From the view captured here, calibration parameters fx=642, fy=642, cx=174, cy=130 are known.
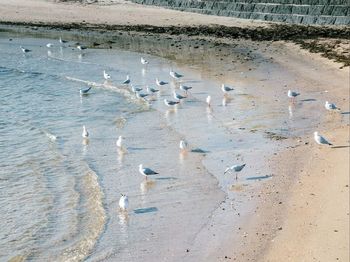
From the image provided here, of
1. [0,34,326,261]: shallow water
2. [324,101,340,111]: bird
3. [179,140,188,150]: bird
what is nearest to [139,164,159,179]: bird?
[0,34,326,261]: shallow water

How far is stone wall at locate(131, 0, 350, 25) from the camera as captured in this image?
3428 centimetres

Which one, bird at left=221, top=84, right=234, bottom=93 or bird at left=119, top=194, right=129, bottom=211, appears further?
bird at left=221, top=84, right=234, bottom=93

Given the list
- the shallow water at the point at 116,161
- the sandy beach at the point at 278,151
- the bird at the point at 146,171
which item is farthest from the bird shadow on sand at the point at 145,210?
the bird at the point at 146,171

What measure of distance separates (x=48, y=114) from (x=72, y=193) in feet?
22.7

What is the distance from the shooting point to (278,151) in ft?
46.1

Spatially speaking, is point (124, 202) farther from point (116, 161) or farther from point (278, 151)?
point (278, 151)

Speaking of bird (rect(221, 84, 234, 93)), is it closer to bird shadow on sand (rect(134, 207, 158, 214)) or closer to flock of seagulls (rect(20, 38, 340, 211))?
flock of seagulls (rect(20, 38, 340, 211))

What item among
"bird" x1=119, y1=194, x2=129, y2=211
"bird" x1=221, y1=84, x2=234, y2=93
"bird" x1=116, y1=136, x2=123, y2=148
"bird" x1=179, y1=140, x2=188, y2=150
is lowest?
"bird" x1=221, y1=84, x2=234, y2=93

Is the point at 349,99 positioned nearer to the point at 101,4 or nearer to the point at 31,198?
the point at 31,198

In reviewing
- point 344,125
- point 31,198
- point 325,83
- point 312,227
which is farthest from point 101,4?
point 312,227

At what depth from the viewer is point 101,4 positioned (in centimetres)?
4297

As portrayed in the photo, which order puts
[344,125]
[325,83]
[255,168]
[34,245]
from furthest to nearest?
[325,83]
[344,125]
[255,168]
[34,245]

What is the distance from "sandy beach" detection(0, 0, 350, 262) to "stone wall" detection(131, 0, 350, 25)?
4.81ft

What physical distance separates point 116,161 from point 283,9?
24.3 meters
